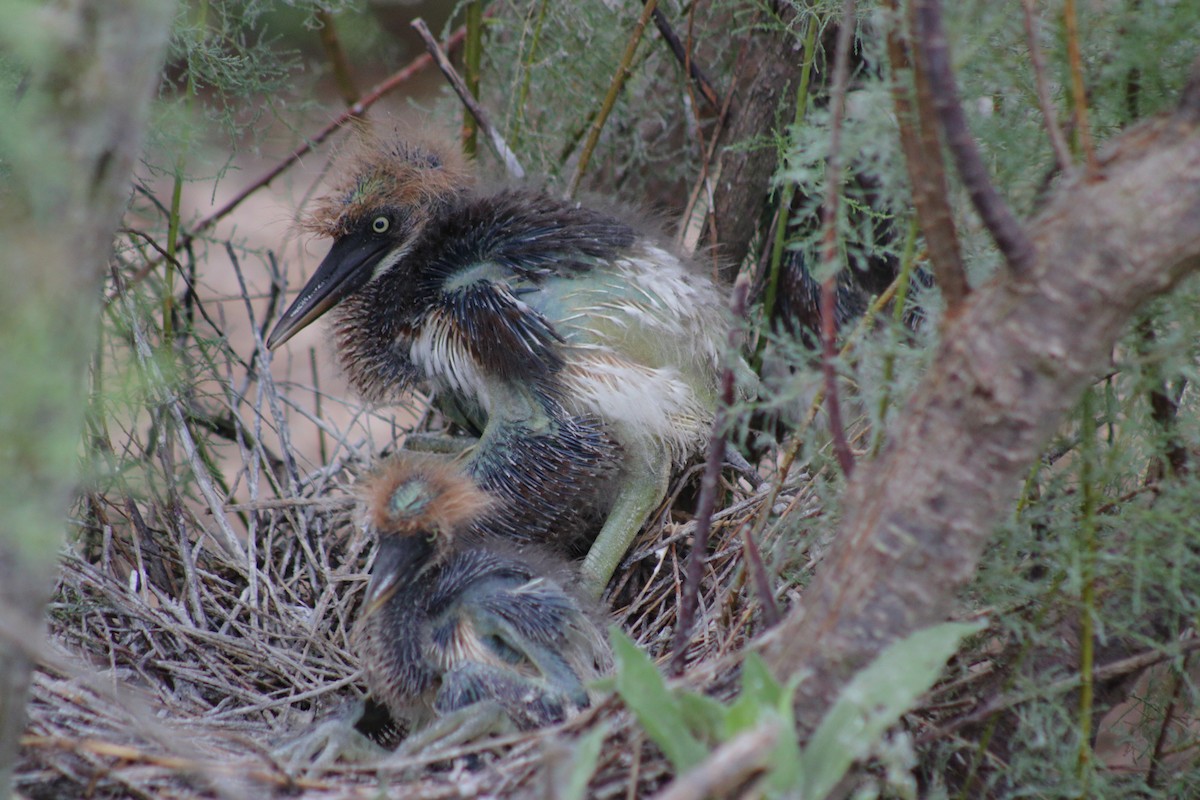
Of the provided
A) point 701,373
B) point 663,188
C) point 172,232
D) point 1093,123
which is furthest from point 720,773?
point 663,188

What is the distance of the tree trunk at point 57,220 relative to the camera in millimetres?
668

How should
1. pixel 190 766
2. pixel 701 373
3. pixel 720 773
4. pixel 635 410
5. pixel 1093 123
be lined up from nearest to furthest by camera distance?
pixel 720 773
pixel 190 766
pixel 1093 123
pixel 635 410
pixel 701 373

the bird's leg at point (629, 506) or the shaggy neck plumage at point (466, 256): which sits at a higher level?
the shaggy neck plumage at point (466, 256)

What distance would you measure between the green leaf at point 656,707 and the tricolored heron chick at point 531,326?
623mm

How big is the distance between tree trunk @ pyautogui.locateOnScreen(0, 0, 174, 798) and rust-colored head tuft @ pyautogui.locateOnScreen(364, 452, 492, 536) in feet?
1.62

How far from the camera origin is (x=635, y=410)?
4.58 feet

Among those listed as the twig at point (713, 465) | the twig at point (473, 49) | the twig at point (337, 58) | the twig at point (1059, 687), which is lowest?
the twig at point (1059, 687)

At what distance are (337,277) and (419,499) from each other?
48 centimetres

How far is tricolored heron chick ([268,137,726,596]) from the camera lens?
1395 mm

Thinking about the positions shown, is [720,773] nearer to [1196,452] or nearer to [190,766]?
[190,766]

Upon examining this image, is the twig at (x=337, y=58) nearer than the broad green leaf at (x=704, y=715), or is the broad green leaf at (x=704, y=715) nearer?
the broad green leaf at (x=704, y=715)

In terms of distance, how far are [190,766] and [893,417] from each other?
2.37 ft

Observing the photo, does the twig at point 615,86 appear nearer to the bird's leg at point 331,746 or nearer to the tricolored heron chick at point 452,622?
the tricolored heron chick at point 452,622

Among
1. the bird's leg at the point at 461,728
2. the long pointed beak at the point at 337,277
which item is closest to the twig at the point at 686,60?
the long pointed beak at the point at 337,277
